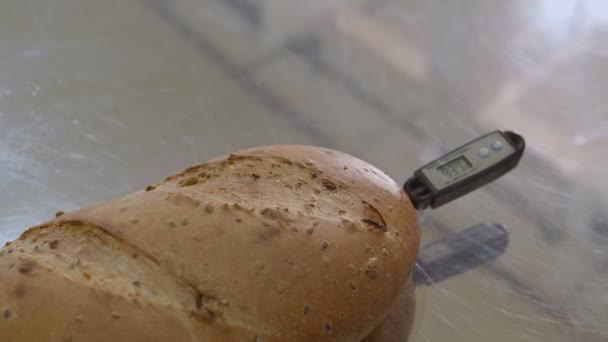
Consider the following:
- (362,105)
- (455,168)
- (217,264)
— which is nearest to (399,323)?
(455,168)

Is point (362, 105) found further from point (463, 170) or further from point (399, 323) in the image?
point (399, 323)

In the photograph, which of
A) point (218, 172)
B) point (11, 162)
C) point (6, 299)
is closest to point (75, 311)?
point (6, 299)

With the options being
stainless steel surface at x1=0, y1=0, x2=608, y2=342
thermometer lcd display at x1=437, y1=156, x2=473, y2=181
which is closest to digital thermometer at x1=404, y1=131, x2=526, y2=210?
thermometer lcd display at x1=437, y1=156, x2=473, y2=181

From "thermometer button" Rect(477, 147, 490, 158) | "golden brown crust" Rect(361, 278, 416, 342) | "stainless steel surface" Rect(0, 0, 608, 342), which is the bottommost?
"golden brown crust" Rect(361, 278, 416, 342)

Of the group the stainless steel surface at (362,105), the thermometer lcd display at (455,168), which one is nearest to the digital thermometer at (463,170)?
the thermometer lcd display at (455,168)

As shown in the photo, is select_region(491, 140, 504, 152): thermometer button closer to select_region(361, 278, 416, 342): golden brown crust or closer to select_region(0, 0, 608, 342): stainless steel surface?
select_region(0, 0, 608, 342): stainless steel surface

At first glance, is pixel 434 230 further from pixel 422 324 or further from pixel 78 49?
pixel 78 49

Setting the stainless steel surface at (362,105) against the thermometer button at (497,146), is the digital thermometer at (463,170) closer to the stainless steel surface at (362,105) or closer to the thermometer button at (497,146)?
the thermometer button at (497,146)
